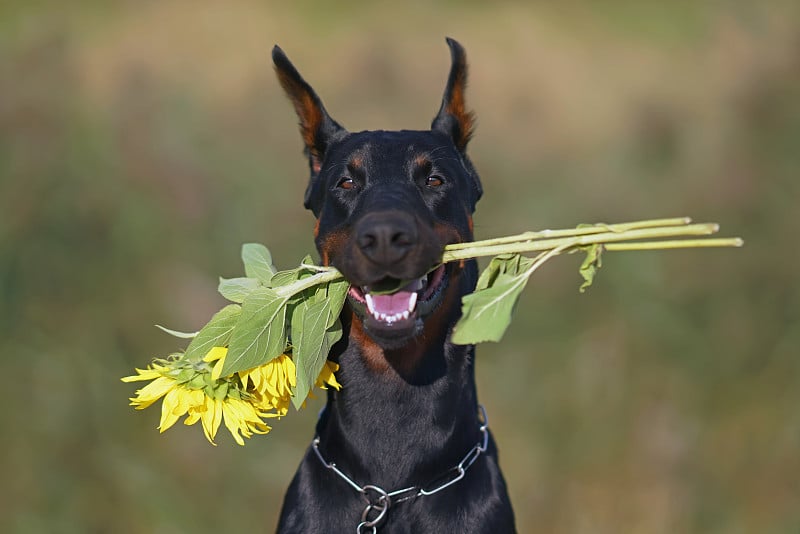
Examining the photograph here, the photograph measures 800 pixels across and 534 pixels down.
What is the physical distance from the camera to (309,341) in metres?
3.10

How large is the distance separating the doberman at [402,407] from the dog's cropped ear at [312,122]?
191mm

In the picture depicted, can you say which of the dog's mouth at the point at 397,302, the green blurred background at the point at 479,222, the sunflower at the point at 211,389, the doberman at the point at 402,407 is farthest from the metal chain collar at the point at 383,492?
the green blurred background at the point at 479,222

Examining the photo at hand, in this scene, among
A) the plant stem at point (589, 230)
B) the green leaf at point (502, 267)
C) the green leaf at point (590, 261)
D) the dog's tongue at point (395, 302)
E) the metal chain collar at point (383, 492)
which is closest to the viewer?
the plant stem at point (589, 230)

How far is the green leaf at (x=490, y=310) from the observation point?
2.78m

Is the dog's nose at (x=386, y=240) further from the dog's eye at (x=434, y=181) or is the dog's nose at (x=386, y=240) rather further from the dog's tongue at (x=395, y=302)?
the dog's eye at (x=434, y=181)

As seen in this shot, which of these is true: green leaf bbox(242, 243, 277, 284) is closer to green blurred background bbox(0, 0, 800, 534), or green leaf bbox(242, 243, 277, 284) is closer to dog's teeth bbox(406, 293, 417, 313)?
dog's teeth bbox(406, 293, 417, 313)

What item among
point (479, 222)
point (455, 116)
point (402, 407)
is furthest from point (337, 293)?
point (479, 222)

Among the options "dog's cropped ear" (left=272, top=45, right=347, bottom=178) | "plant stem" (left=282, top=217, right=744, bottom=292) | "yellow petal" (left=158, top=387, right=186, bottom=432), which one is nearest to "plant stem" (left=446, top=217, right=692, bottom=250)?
"plant stem" (left=282, top=217, right=744, bottom=292)

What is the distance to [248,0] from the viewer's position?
9391 mm

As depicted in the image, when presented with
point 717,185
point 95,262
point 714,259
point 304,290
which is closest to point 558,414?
point 714,259

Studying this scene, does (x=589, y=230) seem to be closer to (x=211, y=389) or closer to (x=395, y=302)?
(x=395, y=302)

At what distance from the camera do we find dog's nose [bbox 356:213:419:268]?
114 inches

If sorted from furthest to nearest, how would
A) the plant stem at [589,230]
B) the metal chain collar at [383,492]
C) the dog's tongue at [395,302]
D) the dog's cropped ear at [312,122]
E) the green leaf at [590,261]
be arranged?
the dog's cropped ear at [312,122] < the metal chain collar at [383,492] < the dog's tongue at [395,302] < the green leaf at [590,261] < the plant stem at [589,230]

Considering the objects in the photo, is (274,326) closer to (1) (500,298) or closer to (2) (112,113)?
(1) (500,298)
